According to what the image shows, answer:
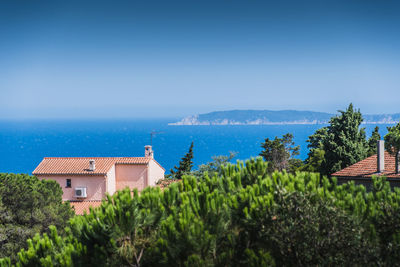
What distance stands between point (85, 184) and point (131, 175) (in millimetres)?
4087

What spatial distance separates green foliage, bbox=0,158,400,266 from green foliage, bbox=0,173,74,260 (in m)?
12.5

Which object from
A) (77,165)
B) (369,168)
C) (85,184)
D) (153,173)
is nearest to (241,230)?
(369,168)

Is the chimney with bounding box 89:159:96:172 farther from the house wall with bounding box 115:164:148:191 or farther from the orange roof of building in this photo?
the house wall with bounding box 115:164:148:191

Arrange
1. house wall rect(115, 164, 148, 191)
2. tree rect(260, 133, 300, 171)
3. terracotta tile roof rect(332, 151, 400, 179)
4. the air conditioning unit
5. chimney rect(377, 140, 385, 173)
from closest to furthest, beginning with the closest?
chimney rect(377, 140, 385, 173)
terracotta tile roof rect(332, 151, 400, 179)
the air conditioning unit
house wall rect(115, 164, 148, 191)
tree rect(260, 133, 300, 171)

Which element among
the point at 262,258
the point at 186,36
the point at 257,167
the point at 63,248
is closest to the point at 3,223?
the point at 63,248

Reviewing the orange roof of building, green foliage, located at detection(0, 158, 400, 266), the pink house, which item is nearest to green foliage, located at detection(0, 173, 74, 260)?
green foliage, located at detection(0, 158, 400, 266)

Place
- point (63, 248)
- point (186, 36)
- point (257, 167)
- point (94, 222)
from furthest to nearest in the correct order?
point (186, 36), point (257, 167), point (63, 248), point (94, 222)

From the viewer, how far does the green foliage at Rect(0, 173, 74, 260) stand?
65.7 feet

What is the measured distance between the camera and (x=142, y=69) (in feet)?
651

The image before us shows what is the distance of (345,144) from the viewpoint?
32.9 meters

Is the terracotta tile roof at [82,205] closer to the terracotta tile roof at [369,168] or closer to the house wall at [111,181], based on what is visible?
the house wall at [111,181]

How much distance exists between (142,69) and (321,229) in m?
196

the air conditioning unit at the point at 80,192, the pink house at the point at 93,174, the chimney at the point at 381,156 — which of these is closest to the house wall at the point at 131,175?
the pink house at the point at 93,174

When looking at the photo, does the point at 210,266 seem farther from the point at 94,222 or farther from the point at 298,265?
the point at 94,222
